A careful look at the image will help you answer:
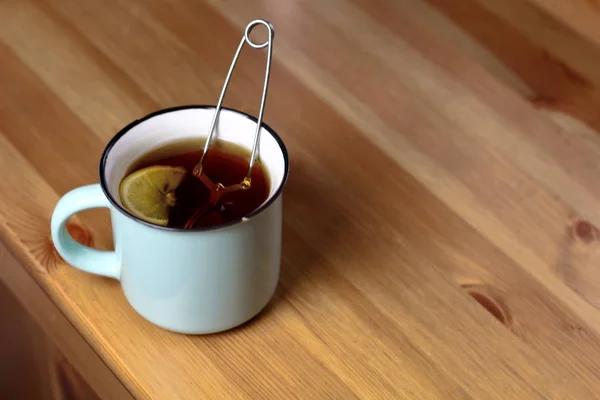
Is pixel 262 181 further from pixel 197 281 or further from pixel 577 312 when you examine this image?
pixel 577 312

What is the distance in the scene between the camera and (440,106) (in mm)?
675

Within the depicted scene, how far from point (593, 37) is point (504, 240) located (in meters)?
0.32

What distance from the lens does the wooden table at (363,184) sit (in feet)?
1.62

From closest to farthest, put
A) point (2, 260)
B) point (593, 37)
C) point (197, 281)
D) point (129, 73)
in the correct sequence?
1. point (197, 281)
2. point (2, 260)
3. point (129, 73)
4. point (593, 37)

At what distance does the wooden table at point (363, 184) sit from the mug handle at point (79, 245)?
0.03 m

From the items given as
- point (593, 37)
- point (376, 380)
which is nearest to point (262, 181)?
point (376, 380)

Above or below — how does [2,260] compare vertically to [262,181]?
below

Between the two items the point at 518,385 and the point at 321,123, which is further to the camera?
the point at 321,123

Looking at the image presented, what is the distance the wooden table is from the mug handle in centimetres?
3

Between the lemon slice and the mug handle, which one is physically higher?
the lemon slice

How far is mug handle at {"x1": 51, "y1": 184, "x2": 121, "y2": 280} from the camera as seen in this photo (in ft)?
1.49

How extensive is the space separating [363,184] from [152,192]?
0.21 metres

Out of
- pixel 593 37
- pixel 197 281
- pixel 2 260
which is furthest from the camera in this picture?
pixel 593 37

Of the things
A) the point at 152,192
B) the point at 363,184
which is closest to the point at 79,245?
the point at 152,192
